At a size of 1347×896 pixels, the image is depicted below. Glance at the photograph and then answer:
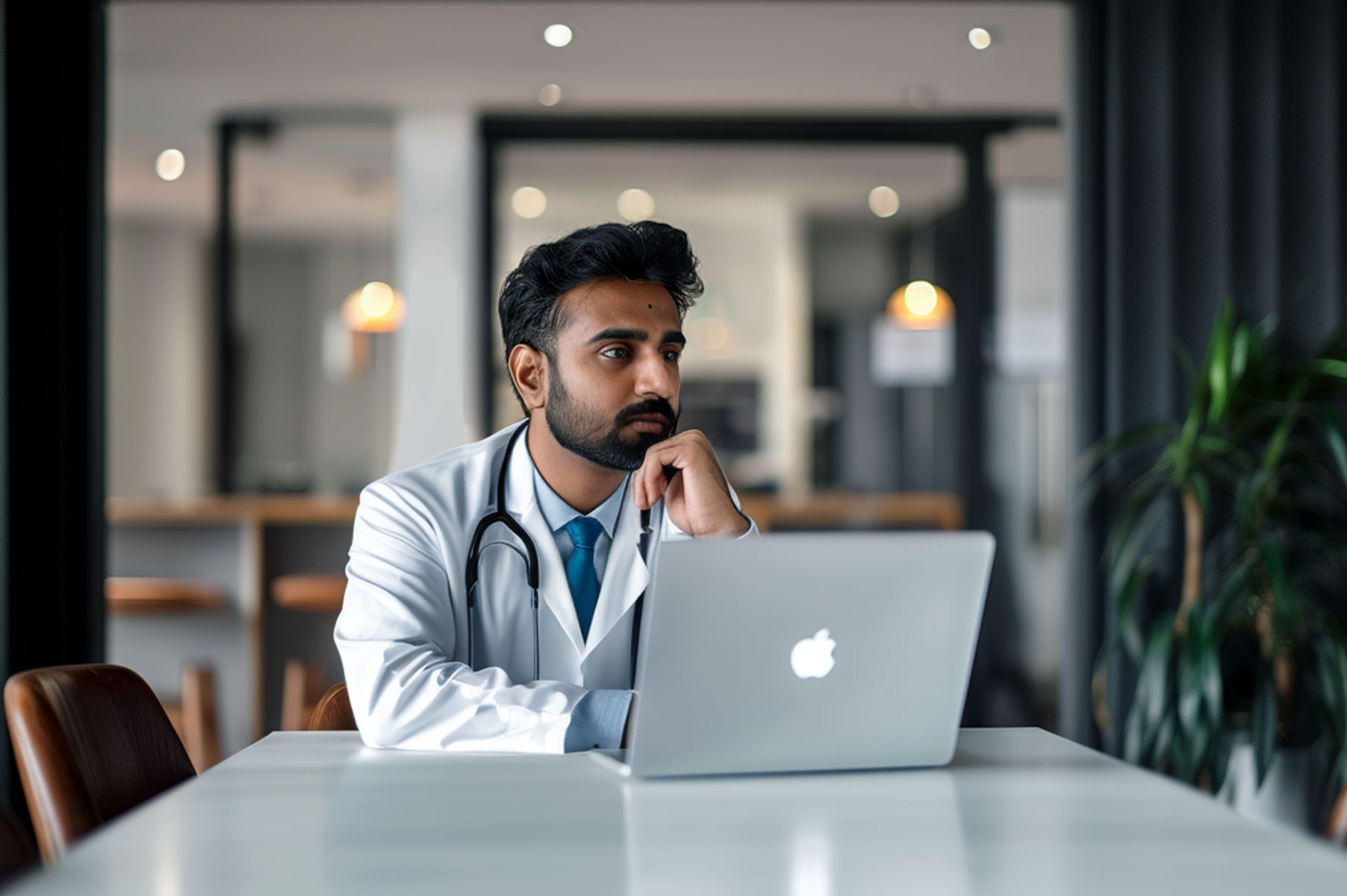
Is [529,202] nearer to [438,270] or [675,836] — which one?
[438,270]

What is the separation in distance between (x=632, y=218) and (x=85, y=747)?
7.25 meters

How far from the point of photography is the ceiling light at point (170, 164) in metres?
6.79

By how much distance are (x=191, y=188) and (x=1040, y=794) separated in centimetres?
778

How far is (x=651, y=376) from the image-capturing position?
1789mm

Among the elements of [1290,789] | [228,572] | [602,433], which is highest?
[602,433]

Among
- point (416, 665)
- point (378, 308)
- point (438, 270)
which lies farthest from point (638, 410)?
point (378, 308)

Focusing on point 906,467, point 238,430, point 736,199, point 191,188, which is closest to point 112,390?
point 238,430

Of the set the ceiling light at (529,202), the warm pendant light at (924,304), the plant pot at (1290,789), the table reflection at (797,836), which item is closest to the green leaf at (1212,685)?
the plant pot at (1290,789)

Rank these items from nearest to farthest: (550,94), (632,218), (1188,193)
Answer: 1. (1188,193)
2. (550,94)
3. (632,218)

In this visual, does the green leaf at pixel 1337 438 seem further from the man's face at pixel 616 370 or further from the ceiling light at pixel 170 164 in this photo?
the ceiling light at pixel 170 164

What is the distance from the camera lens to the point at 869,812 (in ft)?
3.66

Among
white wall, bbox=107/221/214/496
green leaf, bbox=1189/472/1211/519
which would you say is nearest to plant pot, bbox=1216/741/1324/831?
green leaf, bbox=1189/472/1211/519

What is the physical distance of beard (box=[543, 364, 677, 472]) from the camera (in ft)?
5.89

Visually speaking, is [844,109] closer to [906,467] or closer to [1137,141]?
[1137,141]
